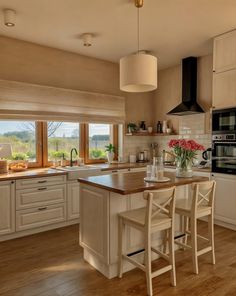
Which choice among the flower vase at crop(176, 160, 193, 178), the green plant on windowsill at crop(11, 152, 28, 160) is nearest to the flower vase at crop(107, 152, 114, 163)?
the green plant on windowsill at crop(11, 152, 28, 160)

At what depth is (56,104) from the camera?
419 cm

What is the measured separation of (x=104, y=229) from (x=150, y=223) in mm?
509

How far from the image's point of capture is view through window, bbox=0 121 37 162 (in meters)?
4.00

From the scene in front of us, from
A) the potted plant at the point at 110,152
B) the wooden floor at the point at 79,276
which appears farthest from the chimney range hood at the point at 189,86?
the wooden floor at the point at 79,276

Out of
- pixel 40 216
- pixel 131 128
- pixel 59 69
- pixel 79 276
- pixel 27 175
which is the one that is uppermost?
pixel 59 69

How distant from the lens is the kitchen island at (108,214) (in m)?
2.42

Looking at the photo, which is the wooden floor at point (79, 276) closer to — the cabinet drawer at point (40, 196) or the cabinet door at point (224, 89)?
the cabinet drawer at point (40, 196)

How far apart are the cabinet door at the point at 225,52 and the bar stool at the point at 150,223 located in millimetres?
2373

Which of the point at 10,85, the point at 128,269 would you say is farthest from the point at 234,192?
the point at 10,85

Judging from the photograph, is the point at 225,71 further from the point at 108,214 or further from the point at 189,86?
the point at 108,214

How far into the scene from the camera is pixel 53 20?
3225mm

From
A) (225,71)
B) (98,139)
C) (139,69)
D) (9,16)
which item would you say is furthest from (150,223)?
(98,139)

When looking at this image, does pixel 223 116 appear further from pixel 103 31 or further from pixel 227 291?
pixel 227 291

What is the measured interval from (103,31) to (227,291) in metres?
3.38
